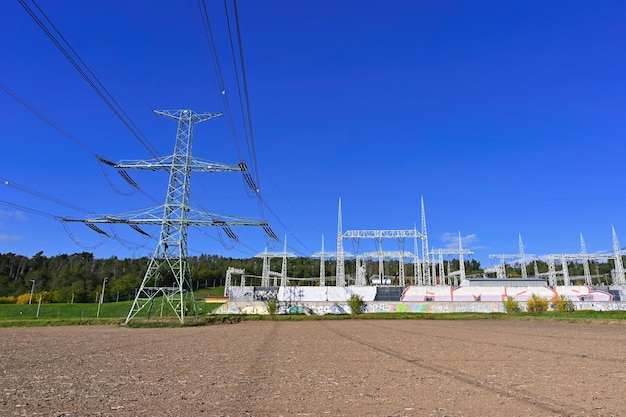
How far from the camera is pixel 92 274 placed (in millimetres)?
128875

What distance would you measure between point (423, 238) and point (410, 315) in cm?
2189

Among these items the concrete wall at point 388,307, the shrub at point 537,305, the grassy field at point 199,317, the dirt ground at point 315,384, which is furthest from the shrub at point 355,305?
the dirt ground at point 315,384

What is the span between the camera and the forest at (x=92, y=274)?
330ft

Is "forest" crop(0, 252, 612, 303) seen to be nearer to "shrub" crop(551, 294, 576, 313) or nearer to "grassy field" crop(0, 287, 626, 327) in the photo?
"grassy field" crop(0, 287, 626, 327)

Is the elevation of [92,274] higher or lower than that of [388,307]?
higher

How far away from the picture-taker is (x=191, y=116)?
3362cm

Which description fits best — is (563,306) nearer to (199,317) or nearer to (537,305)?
(537,305)

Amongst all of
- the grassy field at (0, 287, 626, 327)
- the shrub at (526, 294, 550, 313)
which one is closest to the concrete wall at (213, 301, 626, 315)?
the shrub at (526, 294, 550, 313)

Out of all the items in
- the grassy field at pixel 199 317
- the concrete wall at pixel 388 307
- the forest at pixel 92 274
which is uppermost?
the forest at pixel 92 274

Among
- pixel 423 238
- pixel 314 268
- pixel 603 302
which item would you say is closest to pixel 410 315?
pixel 423 238

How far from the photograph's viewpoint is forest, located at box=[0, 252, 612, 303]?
101 m

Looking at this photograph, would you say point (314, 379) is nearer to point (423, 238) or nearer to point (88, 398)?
point (88, 398)

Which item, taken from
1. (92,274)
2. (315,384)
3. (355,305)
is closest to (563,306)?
(355,305)

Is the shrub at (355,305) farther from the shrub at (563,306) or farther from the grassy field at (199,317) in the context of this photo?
the shrub at (563,306)
